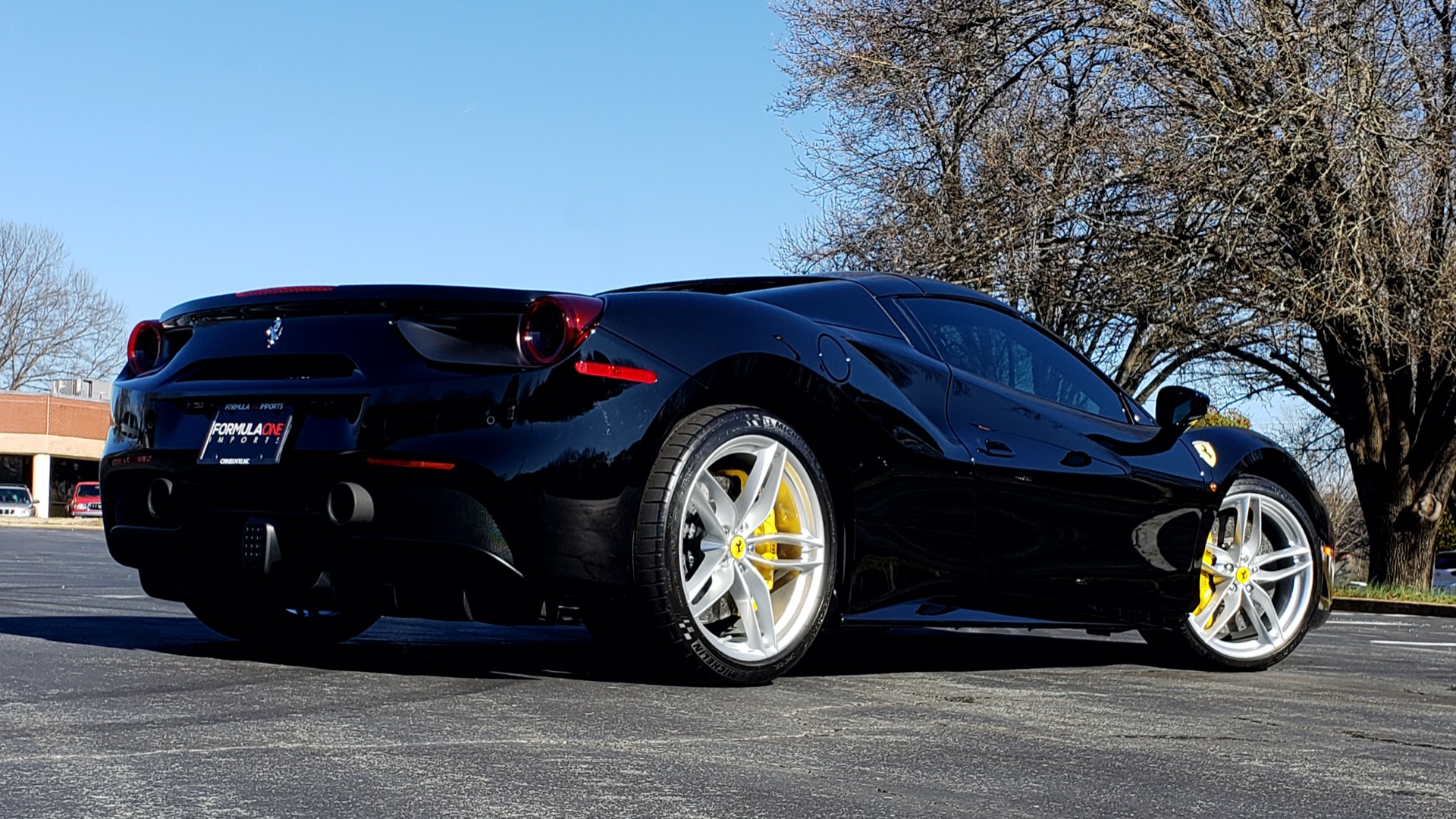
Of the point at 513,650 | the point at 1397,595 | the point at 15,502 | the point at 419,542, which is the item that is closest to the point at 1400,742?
the point at 419,542

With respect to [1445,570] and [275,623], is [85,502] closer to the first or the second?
[1445,570]

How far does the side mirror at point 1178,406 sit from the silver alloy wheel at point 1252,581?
400 millimetres

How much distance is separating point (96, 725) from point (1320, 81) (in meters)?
15.1

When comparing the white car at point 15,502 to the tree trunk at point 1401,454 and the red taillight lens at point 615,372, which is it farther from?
the red taillight lens at point 615,372

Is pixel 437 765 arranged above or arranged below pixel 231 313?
below

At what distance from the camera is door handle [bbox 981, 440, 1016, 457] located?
5.24 meters

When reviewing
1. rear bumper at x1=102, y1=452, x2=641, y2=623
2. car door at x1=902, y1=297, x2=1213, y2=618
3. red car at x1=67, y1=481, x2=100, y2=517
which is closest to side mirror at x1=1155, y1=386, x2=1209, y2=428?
car door at x1=902, y1=297, x2=1213, y2=618

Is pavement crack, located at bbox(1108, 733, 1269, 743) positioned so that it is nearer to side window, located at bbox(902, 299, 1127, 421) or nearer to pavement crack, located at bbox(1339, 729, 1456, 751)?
pavement crack, located at bbox(1339, 729, 1456, 751)

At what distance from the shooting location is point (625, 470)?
14.1 ft

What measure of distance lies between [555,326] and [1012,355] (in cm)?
229

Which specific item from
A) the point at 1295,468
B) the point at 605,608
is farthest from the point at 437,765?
the point at 1295,468

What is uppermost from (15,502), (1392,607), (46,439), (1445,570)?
(46,439)

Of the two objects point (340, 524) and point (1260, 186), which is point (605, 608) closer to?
point (340, 524)

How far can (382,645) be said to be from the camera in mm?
5793
